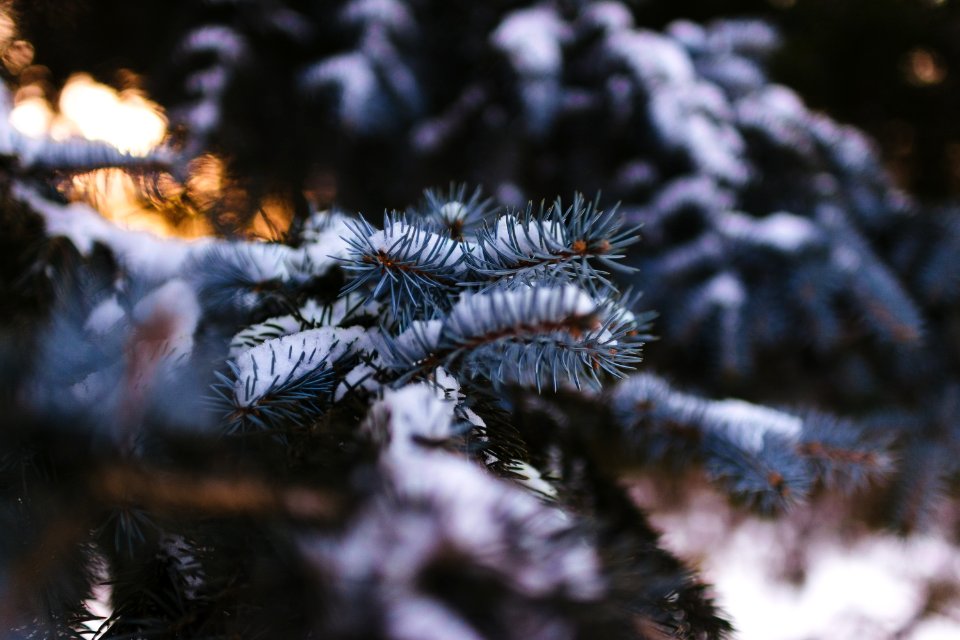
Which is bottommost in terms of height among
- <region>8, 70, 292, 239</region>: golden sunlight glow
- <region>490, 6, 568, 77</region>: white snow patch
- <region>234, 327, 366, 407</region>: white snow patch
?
<region>234, 327, 366, 407</region>: white snow patch

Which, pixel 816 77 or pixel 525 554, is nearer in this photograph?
pixel 525 554

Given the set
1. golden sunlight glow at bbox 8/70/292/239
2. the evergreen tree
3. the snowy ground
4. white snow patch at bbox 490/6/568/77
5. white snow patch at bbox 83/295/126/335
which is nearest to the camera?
the evergreen tree

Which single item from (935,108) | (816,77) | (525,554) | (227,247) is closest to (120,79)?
(227,247)

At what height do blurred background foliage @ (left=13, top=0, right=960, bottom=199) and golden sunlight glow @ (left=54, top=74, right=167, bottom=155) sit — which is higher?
blurred background foliage @ (left=13, top=0, right=960, bottom=199)

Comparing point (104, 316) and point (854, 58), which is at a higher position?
point (854, 58)

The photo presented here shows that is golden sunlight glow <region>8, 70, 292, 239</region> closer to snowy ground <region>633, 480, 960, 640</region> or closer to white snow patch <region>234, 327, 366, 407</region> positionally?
white snow patch <region>234, 327, 366, 407</region>

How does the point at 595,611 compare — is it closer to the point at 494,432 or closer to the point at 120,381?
the point at 494,432

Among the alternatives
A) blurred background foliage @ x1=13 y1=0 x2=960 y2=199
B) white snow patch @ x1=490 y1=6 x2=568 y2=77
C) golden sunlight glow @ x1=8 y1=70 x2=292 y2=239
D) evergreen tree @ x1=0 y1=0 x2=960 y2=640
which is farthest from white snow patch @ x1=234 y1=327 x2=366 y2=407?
blurred background foliage @ x1=13 y1=0 x2=960 y2=199

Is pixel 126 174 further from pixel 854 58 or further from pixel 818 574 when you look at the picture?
pixel 818 574

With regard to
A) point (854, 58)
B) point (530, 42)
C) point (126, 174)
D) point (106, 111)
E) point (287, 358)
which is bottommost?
point (287, 358)

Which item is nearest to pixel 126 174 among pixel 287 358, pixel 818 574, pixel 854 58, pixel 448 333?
pixel 287 358

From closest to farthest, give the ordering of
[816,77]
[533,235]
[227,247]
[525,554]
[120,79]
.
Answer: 1. [525,554]
2. [533,235]
3. [227,247]
4. [120,79]
5. [816,77]
